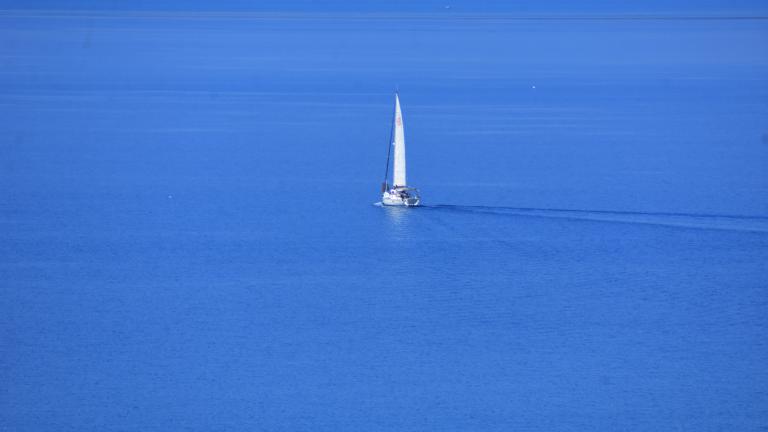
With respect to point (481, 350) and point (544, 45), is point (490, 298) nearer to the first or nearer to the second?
point (481, 350)

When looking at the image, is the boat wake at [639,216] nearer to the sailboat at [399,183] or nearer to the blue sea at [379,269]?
the blue sea at [379,269]

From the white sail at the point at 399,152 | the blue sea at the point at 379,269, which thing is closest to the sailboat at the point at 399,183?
the white sail at the point at 399,152

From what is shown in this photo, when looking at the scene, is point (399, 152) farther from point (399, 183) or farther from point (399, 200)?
point (399, 200)

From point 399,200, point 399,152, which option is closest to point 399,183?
point 399,200

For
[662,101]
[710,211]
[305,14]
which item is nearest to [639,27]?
[305,14]

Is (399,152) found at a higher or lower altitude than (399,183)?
higher

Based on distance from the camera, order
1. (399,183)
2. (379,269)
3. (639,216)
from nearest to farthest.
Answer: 1. (379,269)
2. (639,216)
3. (399,183)
